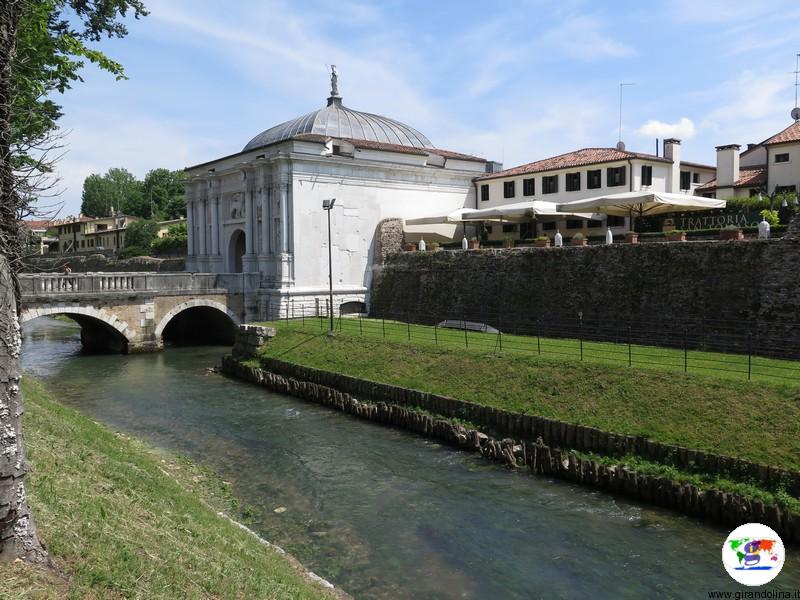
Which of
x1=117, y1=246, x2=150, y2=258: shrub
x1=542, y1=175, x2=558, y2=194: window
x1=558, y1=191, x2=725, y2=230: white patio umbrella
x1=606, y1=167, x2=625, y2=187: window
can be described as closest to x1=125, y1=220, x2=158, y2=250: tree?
x1=117, y1=246, x2=150, y2=258: shrub

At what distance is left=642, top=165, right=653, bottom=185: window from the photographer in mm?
→ 35719

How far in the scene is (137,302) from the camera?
35844 mm

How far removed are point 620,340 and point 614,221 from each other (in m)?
12.1

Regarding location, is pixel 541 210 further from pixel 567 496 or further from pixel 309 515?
pixel 309 515

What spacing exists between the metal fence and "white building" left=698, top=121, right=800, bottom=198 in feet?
46.4

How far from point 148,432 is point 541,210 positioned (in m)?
22.1

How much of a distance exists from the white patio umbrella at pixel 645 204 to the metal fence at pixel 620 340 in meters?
6.03

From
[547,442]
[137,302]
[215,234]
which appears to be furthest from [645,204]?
[215,234]

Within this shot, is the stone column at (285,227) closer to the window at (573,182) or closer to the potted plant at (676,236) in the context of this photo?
the window at (573,182)

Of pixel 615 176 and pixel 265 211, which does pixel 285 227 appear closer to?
pixel 265 211

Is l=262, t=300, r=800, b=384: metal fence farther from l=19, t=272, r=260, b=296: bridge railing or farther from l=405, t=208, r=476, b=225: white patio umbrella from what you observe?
l=405, t=208, r=476, b=225: white patio umbrella

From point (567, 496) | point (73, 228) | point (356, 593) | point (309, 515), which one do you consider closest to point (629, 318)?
point (567, 496)

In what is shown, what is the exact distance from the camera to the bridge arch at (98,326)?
3300 cm

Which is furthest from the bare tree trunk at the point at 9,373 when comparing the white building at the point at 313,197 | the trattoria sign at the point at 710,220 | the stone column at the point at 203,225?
the stone column at the point at 203,225
